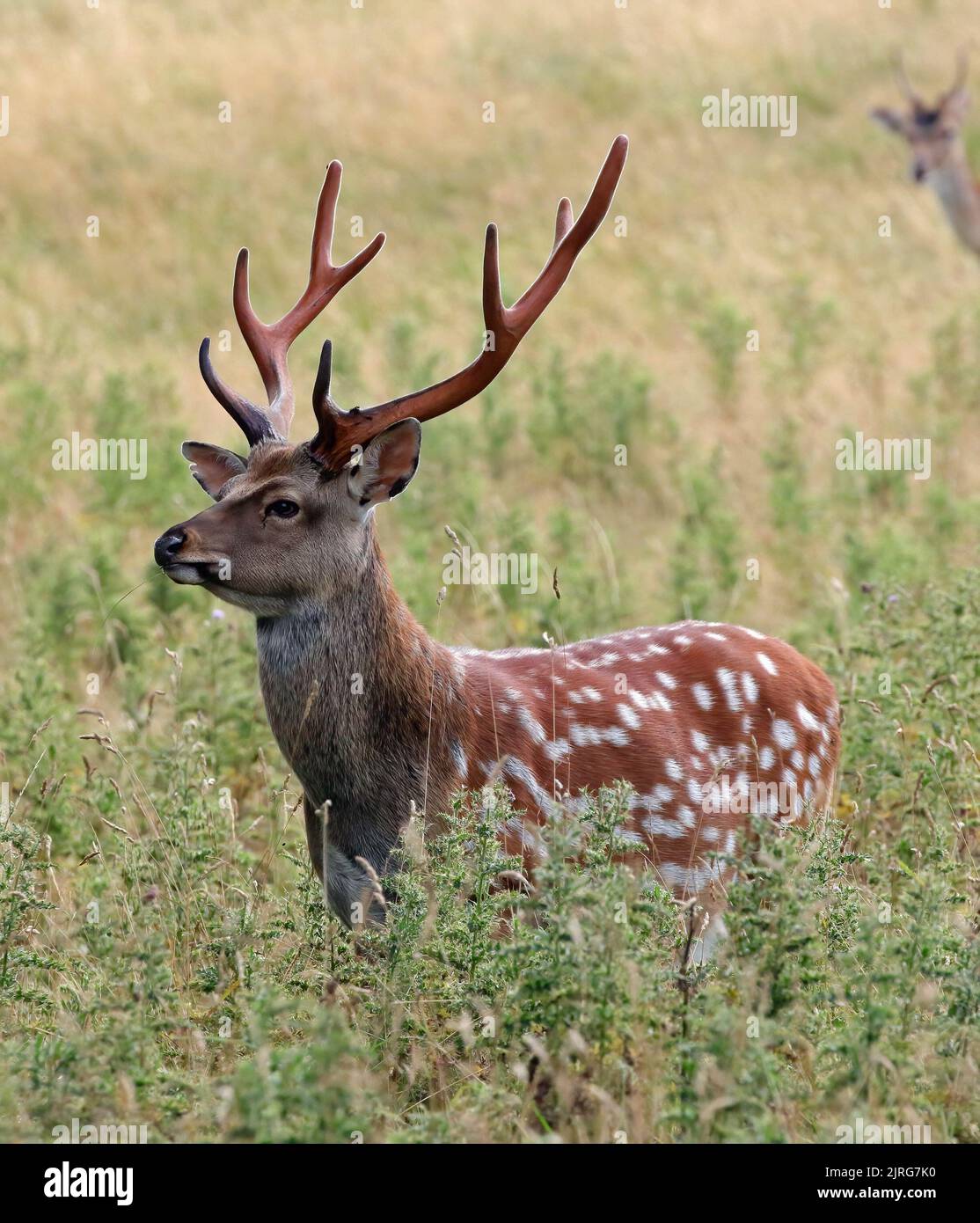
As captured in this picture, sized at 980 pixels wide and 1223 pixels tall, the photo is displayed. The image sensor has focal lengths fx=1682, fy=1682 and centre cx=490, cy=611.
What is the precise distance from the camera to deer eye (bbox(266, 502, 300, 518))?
472 cm

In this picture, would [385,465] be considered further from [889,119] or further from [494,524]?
[889,119]

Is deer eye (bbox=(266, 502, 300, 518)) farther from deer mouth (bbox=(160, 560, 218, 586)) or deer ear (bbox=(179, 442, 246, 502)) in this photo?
deer ear (bbox=(179, 442, 246, 502))

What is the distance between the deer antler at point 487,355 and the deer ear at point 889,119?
12.7m

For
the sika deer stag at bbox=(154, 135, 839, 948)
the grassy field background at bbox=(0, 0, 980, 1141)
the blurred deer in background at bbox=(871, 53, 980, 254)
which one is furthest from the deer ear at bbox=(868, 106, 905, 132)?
the sika deer stag at bbox=(154, 135, 839, 948)

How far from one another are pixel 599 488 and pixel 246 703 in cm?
439

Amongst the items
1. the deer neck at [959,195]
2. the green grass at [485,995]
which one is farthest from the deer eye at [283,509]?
the deer neck at [959,195]

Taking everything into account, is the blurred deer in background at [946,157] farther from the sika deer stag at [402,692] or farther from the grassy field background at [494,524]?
the sika deer stag at [402,692]

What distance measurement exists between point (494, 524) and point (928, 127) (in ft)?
30.3

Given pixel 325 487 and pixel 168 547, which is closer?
pixel 168 547

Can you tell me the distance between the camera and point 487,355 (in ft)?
15.8

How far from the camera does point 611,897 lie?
3.56 meters

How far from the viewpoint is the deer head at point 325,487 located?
15.1 ft

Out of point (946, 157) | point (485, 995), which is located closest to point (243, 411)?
point (485, 995)
